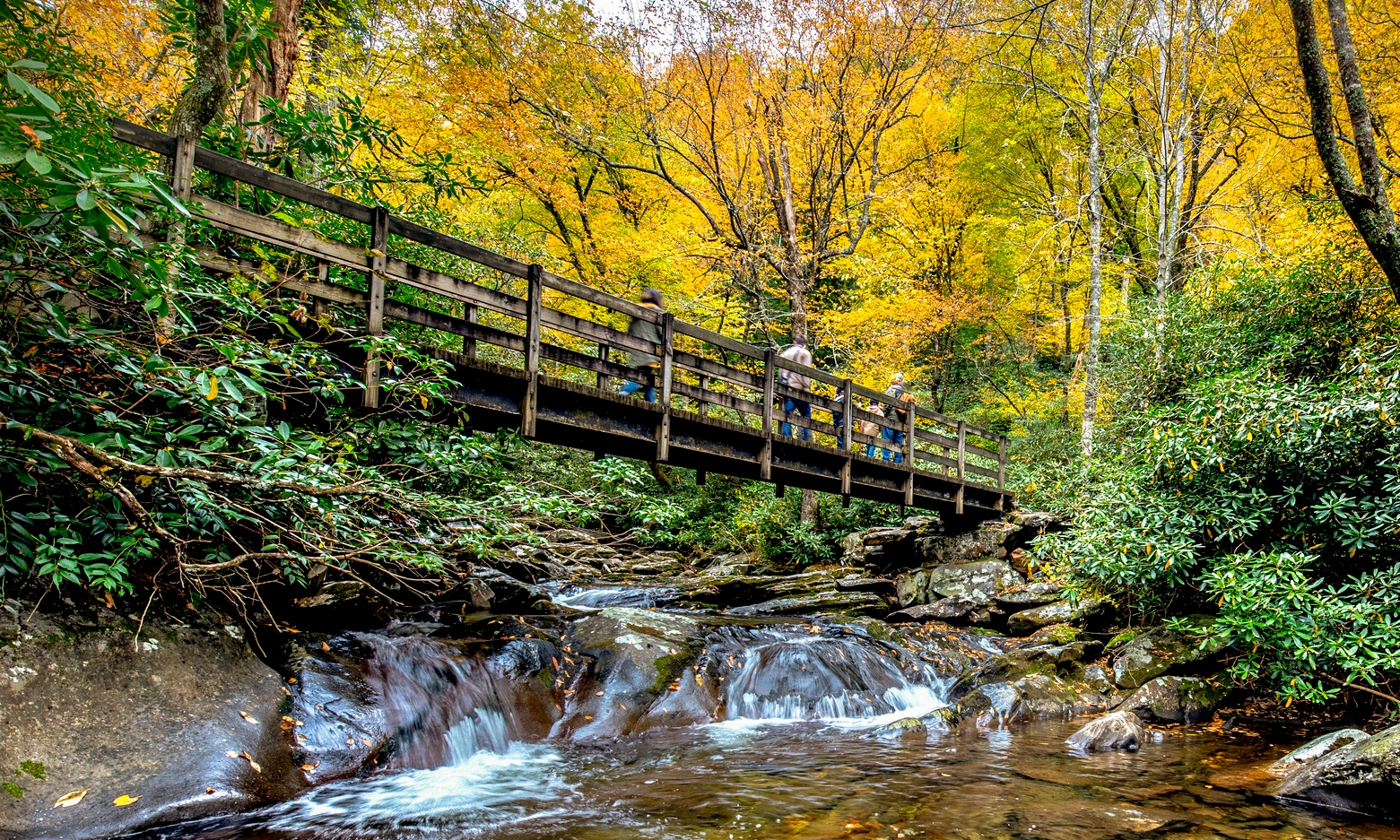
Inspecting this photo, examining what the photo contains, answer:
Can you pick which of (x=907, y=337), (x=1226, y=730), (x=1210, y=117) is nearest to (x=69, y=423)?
(x=1226, y=730)

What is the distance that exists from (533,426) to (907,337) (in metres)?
11.2

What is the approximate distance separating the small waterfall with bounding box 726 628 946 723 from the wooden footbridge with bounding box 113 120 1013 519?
8.30 feet

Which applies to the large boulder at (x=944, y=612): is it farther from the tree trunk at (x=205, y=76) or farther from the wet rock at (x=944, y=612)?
the tree trunk at (x=205, y=76)

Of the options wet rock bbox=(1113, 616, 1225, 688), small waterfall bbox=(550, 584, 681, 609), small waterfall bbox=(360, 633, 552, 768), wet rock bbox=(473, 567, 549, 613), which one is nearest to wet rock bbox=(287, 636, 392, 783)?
small waterfall bbox=(360, 633, 552, 768)

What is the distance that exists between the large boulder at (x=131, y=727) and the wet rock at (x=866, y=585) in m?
10.1

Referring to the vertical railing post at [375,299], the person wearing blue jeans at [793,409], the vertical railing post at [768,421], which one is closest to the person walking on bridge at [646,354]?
the vertical railing post at [768,421]

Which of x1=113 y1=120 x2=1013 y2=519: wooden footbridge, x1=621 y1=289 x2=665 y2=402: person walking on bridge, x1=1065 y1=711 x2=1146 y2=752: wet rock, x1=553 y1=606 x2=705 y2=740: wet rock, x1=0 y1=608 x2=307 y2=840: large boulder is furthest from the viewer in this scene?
x1=621 y1=289 x2=665 y2=402: person walking on bridge

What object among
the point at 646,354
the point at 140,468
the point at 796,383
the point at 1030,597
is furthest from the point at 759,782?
the point at 796,383

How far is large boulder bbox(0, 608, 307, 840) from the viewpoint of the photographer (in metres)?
3.79

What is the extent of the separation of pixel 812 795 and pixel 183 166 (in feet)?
22.6

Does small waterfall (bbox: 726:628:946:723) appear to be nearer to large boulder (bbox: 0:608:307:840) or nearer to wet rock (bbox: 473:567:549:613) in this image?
wet rock (bbox: 473:567:549:613)

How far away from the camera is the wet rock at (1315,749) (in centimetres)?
560

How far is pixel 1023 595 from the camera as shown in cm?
1133

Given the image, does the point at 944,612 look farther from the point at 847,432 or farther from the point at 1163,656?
the point at 847,432
